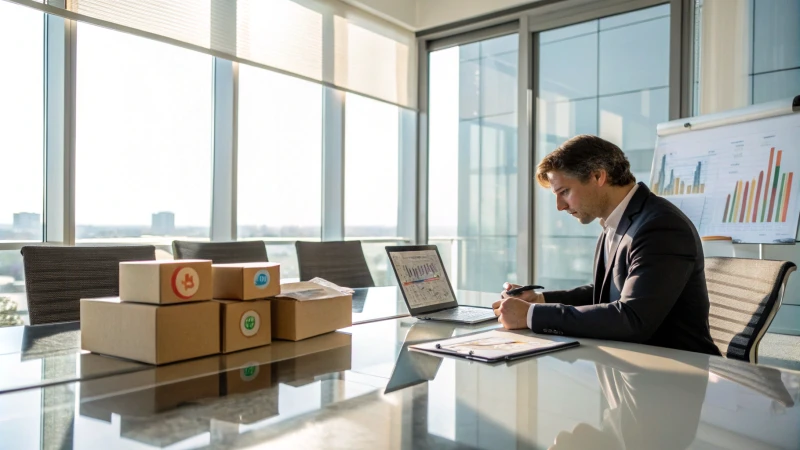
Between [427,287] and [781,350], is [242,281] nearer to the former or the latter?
[427,287]

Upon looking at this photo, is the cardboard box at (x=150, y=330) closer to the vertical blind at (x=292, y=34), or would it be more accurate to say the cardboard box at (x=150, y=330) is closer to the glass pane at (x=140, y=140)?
the glass pane at (x=140, y=140)

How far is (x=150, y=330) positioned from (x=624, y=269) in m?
1.30

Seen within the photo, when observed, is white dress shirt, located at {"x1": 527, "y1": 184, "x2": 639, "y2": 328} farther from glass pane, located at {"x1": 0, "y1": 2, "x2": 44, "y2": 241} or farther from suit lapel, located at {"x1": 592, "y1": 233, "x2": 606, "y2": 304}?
glass pane, located at {"x1": 0, "y1": 2, "x2": 44, "y2": 241}

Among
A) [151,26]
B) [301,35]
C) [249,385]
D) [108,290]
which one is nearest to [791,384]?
[249,385]

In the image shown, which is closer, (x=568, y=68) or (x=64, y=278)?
(x=64, y=278)

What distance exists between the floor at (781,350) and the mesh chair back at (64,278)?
3.40 m

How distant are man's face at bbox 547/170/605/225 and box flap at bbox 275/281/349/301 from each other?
86cm

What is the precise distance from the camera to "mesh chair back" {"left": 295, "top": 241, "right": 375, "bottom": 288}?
312 cm

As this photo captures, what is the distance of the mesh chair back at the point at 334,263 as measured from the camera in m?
3.12

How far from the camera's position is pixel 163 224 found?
3758 mm

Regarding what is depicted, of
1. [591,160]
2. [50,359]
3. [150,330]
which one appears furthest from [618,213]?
[50,359]

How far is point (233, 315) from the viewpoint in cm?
132

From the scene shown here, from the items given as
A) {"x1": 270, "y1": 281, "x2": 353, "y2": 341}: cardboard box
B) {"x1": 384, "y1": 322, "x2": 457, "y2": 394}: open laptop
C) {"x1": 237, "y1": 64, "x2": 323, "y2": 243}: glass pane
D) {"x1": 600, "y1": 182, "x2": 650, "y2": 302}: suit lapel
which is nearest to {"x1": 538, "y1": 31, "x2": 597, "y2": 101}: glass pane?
{"x1": 237, "y1": 64, "x2": 323, "y2": 243}: glass pane

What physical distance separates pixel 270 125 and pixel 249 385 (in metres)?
3.57
